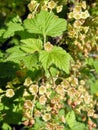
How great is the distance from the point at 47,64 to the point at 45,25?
0.31m

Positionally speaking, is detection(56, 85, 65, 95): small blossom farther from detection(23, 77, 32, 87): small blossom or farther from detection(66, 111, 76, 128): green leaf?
detection(66, 111, 76, 128): green leaf

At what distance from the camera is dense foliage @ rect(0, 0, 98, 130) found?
1909mm

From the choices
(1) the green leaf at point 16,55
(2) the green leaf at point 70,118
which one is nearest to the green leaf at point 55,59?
(1) the green leaf at point 16,55

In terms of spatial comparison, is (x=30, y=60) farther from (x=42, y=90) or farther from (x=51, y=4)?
(x=51, y=4)

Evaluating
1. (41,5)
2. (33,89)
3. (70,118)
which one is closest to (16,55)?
(33,89)

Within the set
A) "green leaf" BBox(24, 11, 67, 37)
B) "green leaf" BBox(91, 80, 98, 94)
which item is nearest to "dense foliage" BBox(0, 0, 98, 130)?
"green leaf" BBox(24, 11, 67, 37)

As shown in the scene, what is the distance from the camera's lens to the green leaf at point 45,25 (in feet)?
6.50

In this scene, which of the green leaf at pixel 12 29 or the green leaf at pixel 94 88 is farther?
the green leaf at pixel 94 88

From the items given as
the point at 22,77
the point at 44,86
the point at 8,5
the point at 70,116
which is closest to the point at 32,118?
the point at 44,86

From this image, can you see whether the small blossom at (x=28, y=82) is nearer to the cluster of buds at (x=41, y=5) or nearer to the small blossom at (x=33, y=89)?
the small blossom at (x=33, y=89)

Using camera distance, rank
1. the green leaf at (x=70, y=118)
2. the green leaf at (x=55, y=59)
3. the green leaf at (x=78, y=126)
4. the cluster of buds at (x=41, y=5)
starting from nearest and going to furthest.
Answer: the green leaf at (x=55, y=59)
the cluster of buds at (x=41, y=5)
the green leaf at (x=70, y=118)
the green leaf at (x=78, y=126)

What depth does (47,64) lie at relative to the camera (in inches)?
70.6

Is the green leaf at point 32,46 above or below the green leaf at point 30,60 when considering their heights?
above

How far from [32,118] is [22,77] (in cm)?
32
